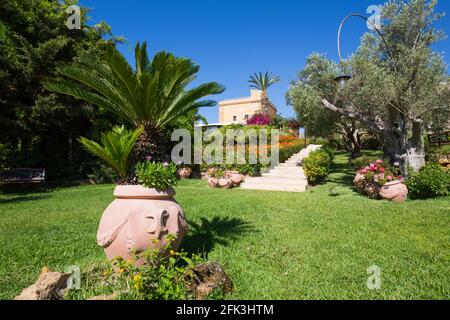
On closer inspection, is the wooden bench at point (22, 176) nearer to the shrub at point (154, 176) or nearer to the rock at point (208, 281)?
the shrub at point (154, 176)

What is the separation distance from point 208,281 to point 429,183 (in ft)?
29.5

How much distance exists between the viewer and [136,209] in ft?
11.9

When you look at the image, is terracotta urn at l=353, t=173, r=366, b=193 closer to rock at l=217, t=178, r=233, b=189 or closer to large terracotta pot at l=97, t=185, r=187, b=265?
rock at l=217, t=178, r=233, b=189

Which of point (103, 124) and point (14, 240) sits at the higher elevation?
point (103, 124)

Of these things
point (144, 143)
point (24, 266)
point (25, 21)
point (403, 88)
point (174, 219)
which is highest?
point (25, 21)

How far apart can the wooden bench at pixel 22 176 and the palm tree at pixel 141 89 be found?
12.3 metres

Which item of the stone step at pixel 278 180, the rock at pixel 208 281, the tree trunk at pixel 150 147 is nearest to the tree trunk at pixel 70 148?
the stone step at pixel 278 180

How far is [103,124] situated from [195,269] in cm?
1620

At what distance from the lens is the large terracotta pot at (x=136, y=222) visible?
355 cm

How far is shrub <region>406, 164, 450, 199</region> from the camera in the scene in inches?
355

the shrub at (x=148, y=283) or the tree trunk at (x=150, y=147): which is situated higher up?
the tree trunk at (x=150, y=147)

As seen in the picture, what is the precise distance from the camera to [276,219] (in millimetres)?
7199

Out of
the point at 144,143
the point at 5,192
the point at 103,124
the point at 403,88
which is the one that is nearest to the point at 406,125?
the point at 403,88

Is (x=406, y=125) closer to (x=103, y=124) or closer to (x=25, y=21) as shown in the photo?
(x=103, y=124)
